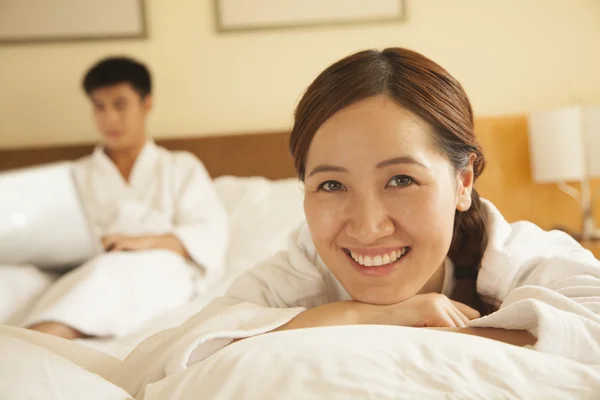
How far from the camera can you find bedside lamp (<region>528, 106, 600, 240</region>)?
7.39ft

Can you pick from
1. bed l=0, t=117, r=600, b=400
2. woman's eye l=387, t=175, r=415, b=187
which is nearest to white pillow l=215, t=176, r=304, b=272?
woman's eye l=387, t=175, r=415, b=187

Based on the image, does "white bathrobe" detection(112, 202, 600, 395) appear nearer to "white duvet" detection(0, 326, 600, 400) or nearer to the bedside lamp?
"white duvet" detection(0, 326, 600, 400)

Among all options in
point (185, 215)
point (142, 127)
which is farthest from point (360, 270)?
point (142, 127)

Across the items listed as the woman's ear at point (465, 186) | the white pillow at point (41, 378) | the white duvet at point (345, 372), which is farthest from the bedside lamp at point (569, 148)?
the white pillow at point (41, 378)

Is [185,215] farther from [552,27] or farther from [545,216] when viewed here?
[552,27]

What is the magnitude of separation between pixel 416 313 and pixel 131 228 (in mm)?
1479

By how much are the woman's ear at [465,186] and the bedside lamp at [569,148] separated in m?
1.52

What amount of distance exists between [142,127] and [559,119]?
1686 mm

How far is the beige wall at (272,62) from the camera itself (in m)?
2.67

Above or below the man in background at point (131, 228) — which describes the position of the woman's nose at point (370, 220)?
above

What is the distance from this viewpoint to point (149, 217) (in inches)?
83.7

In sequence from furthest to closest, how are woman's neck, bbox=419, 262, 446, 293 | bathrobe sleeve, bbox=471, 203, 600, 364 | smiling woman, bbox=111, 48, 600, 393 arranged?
woman's neck, bbox=419, 262, 446, 293 → smiling woman, bbox=111, 48, 600, 393 → bathrobe sleeve, bbox=471, 203, 600, 364

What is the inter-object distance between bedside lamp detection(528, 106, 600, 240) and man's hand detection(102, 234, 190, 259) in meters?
1.48

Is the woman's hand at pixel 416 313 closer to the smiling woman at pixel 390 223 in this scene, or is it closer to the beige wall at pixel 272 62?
the smiling woman at pixel 390 223
